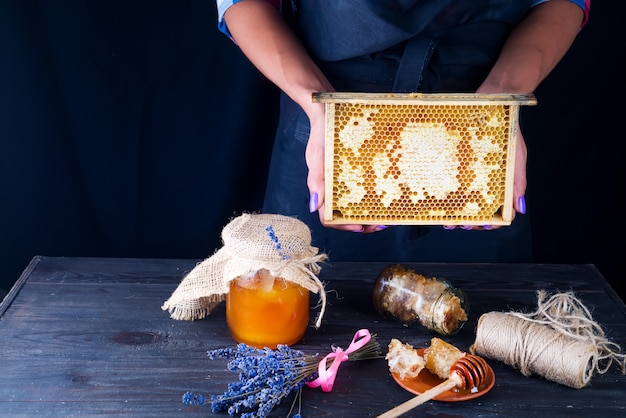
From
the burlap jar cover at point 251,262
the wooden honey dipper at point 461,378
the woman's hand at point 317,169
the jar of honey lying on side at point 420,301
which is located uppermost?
the woman's hand at point 317,169

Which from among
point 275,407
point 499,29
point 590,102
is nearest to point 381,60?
point 499,29

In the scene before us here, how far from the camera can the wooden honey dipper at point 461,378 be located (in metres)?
1.15

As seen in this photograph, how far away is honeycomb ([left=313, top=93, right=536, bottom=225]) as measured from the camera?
128cm

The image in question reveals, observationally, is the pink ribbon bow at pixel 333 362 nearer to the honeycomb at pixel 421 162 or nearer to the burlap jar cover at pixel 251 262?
the burlap jar cover at pixel 251 262

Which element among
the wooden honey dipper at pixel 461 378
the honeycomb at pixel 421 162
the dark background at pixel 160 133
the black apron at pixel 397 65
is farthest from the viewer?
the dark background at pixel 160 133

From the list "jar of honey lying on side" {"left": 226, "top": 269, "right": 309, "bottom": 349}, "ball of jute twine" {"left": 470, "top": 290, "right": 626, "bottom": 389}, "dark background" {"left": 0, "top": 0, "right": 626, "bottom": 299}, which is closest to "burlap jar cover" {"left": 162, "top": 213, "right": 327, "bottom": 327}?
"jar of honey lying on side" {"left": 226, "top": 269, "right": 309, "bottom": 349}

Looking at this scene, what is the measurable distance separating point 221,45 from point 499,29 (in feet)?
2.84

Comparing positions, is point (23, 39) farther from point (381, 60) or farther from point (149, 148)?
point (381, 60)

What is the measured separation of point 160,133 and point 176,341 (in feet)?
3.42

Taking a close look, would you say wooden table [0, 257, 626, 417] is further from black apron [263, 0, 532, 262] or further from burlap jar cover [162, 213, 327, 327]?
black apron [263, 0, 532, 262]

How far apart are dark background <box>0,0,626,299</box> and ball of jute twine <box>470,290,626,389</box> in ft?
3.77

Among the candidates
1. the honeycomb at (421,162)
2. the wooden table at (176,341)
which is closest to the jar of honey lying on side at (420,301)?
the wooden table at (176,341)

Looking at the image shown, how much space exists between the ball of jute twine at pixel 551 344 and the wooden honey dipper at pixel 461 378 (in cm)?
6

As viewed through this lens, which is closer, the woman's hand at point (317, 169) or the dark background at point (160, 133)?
the woman's hand at point (317, 169)
